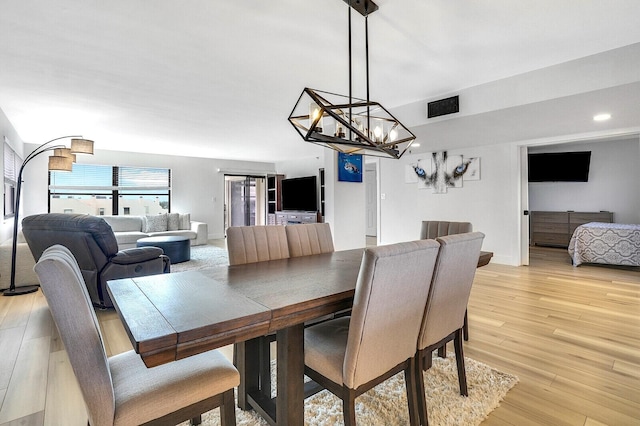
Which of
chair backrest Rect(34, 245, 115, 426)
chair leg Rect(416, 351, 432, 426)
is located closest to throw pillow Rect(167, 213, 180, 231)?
chair backrest Rect(34, 245, 115, 426)

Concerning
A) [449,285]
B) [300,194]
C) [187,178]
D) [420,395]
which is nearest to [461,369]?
[420,395]

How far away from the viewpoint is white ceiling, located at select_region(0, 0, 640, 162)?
2.01 meters

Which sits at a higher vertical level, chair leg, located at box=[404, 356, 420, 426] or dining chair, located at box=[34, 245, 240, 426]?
dining chair, located at box=[34, 245, 240, 426]

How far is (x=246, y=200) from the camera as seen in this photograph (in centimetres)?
955

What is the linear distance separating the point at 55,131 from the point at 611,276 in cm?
875

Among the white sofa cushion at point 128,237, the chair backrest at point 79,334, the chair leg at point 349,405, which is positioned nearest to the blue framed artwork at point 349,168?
the chair leg at point 349,405

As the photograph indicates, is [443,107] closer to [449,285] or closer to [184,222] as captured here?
[449,285]

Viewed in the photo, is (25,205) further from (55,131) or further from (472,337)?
(472,337)

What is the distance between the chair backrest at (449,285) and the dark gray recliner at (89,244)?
9.59 feet

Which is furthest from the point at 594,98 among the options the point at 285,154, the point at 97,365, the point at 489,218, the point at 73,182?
the point at 73,182

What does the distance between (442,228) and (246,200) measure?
744 centimetres

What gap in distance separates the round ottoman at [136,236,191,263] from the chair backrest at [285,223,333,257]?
11.8ft

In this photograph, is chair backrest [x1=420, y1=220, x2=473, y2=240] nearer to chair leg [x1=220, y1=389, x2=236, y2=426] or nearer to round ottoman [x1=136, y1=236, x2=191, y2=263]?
chair leg [x1=220, y1=389, x2=236, y2=426]

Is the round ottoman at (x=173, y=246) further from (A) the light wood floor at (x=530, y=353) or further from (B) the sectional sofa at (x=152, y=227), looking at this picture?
(A) the light wood floor at (x=530, y=353)
